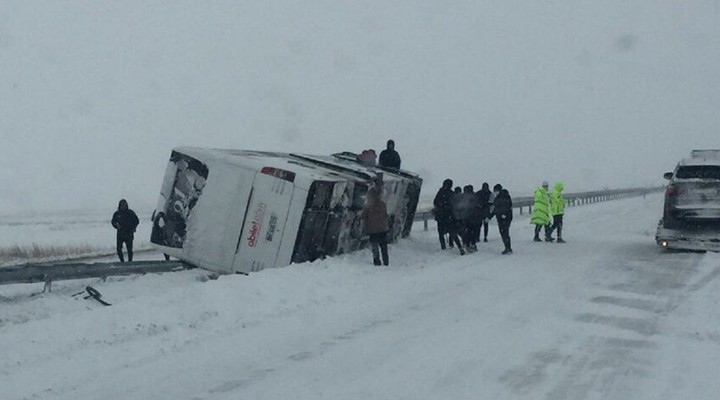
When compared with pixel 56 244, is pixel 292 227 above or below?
above

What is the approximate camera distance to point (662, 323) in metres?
10.1

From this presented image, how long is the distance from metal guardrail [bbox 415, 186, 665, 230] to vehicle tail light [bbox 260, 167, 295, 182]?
43.2ft

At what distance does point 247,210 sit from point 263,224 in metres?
0.43

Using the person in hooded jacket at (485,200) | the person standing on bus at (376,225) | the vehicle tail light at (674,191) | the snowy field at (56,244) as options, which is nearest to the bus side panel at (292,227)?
the person standing on bus at (376,225)

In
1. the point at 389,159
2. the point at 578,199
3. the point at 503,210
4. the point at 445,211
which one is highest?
the point at 578,199

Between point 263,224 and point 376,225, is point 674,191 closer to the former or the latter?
point 376,225

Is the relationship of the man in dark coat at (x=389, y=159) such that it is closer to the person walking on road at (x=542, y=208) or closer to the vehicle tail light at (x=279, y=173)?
the person walking on road at (x=542, y=208)

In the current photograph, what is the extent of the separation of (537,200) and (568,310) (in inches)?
507

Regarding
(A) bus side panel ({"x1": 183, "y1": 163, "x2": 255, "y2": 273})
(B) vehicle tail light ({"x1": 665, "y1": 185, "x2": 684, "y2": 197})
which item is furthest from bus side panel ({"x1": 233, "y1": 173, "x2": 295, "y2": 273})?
(B) vehicle tail light ({"x1": 665, "y1": 185, "x2": 684, "y2": 197})

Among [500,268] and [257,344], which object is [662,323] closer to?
[257,344]

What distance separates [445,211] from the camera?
20641 mm

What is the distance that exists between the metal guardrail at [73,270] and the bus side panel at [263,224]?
Result: 1996mm

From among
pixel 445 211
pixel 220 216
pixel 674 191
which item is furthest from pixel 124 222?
pixel 674 191

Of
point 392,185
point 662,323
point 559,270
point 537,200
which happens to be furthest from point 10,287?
point 537,200
